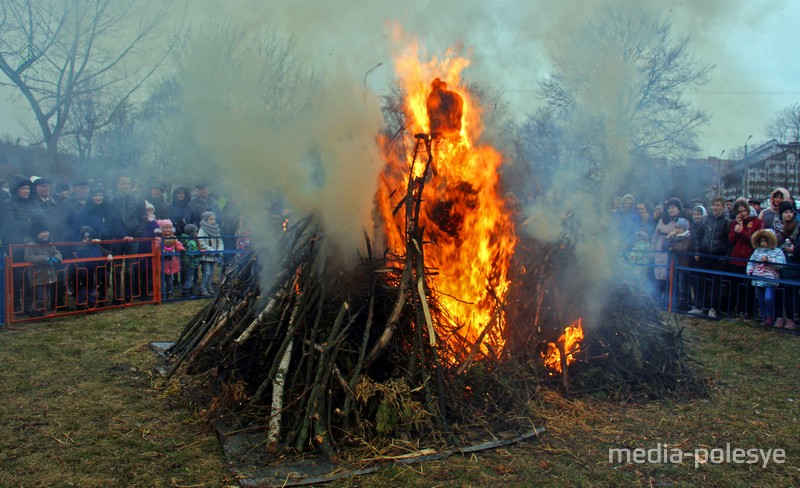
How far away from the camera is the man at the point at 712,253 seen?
29.8 feet

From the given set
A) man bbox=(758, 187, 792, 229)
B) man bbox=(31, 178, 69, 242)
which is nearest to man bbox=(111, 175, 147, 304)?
man bbox=(31, 178, 69, 242)

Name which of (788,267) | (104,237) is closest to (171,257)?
(104,237)

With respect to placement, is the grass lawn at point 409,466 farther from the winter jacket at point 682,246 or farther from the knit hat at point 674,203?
the knit hat at point 674,203

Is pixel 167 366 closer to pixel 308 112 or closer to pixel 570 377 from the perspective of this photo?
pixel 308 112

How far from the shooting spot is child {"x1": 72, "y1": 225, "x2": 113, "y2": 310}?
863 centimetres

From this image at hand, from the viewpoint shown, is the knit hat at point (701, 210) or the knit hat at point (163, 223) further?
the knit hat at point (163, 223)

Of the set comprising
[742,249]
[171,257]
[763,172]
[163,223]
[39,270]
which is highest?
[763,172]

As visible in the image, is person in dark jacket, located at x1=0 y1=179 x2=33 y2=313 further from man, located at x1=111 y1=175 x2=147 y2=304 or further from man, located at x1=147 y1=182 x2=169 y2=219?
man, located at x1=147 y1=182 x2=169 y2=219

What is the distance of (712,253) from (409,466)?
7675 mm

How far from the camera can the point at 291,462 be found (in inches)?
144

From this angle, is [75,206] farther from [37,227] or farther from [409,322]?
[409,322]

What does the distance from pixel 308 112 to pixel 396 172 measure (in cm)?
103

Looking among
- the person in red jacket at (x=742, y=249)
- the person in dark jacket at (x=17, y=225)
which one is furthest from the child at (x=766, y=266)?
the person in dark jacket at (x=17, y=225)

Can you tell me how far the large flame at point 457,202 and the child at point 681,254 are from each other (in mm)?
5299
